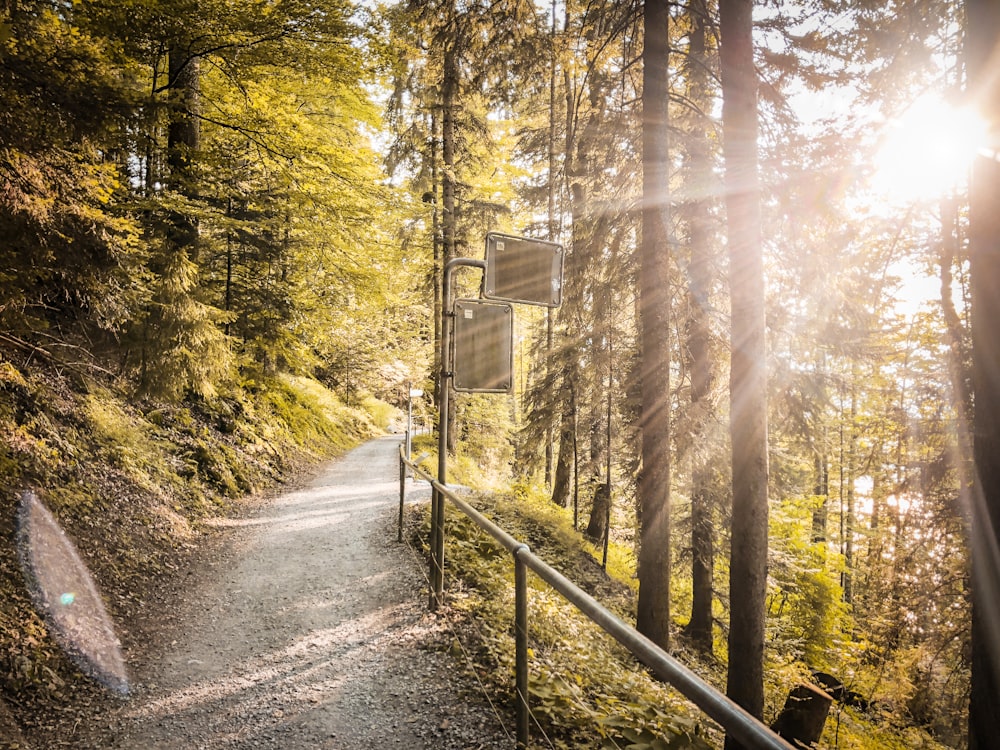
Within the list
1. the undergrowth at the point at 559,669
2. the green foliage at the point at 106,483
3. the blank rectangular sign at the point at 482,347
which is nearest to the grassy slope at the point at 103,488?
the green foliage at the point at 106,483

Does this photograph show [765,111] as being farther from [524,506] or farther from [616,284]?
[524,506]

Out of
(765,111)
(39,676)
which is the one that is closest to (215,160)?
(39,676)

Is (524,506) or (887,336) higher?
(887,336)

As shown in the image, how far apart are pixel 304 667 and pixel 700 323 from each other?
25.0 feet

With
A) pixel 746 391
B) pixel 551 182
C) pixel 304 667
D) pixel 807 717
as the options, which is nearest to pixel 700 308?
pixel 551 182

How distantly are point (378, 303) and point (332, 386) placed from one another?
48.1ft

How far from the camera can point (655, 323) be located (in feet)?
23.2

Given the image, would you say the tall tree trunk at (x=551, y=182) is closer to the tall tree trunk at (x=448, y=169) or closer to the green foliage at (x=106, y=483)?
the tall tree trunk at (x=448, y=169)

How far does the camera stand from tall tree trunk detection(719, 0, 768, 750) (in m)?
5.54

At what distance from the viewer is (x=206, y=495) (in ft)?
30.2

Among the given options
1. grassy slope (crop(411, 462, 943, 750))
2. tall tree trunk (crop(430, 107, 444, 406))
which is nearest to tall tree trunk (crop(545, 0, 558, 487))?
tall tree trunk (crop(430, 107, 444, 406))

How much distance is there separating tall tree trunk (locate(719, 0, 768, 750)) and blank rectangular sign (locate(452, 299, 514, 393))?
2.64m

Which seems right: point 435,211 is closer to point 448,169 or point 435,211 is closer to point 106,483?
point 448,169

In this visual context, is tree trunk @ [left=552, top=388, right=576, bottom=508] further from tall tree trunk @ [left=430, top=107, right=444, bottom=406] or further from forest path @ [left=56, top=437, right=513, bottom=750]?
forest path @ [left=56, top=437, right=513, bottom=750]
